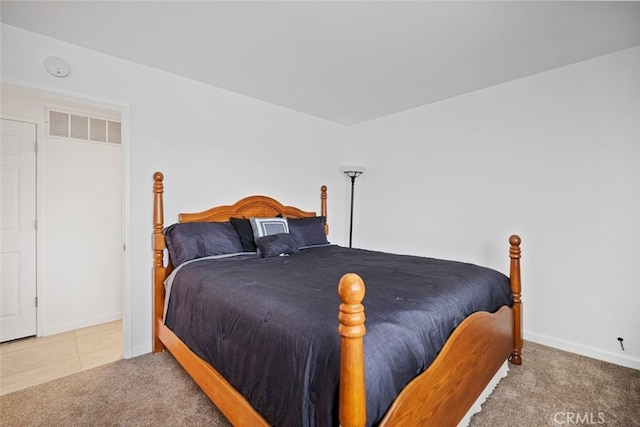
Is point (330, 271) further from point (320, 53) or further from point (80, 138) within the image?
point (80, 138)

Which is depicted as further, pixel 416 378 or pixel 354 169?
pixel 354 169

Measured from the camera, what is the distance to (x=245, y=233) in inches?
110

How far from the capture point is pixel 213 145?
117 inches

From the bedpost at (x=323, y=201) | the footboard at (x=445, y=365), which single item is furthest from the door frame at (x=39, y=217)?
the footboard at (x=445, y=365)

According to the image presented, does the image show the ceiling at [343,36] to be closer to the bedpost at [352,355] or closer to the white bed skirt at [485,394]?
the bedpost at [352,355]

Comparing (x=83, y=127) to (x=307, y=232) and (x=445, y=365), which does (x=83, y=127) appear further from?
(x=445, y=365)

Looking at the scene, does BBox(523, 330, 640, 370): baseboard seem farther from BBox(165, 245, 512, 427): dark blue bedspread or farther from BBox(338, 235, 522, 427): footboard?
BBox(165, 245, 512, 427): dark blue bedspread

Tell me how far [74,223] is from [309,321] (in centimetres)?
308

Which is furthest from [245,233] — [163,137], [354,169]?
[354,169]

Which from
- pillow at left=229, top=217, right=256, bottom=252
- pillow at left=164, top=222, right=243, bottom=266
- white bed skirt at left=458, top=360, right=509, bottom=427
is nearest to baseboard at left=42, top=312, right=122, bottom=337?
pillow at left=164, top=222, right=243, bottom=266

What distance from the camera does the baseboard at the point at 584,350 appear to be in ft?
7.36

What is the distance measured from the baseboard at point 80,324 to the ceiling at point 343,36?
259cm

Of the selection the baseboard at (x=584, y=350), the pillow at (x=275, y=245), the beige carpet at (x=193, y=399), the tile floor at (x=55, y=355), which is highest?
the pillow at (x=275, y=245)

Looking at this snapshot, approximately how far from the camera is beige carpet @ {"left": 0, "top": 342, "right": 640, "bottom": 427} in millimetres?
1664
